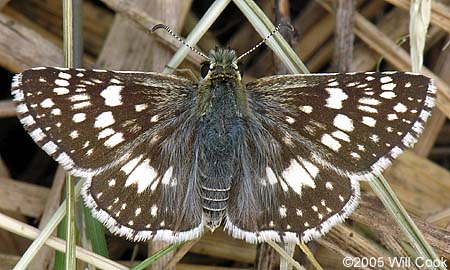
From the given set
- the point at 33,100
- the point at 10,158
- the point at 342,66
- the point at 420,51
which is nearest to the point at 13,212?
the point at 10,158

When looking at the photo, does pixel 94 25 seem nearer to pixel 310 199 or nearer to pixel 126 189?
pixel 126 189

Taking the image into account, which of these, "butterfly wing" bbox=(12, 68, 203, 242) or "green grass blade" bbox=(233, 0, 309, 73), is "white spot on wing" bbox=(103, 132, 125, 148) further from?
"green grass blade" bbox=(233, 0, 309, 73)

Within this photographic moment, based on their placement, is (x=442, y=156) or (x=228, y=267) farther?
(x=442, y=156)

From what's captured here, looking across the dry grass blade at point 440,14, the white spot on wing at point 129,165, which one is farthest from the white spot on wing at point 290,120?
the dry grass blade at point 440,14

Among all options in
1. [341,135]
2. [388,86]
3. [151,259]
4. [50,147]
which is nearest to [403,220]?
[341,135]

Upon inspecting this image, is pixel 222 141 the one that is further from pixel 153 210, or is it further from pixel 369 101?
pixel 369 101

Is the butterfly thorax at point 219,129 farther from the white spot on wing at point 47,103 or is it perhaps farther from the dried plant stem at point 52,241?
the white spot on wing at point 47,103

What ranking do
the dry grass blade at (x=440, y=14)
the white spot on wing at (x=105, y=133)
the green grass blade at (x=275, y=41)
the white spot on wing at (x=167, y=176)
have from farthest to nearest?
1. the dry grass blade at (x=440, y=14)
2. the green grass blade at (x=275, y=41)
3. the white spot on wing at (x=167, y=176)
4. the white spot on wing at (x=105, y=133)
